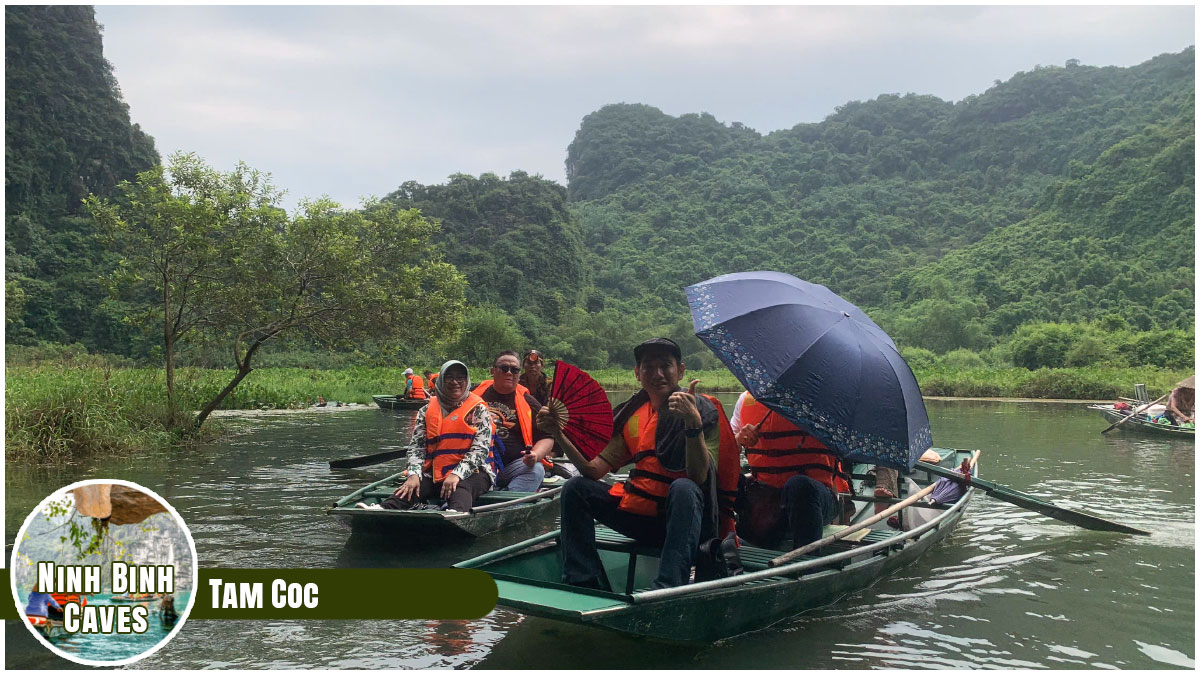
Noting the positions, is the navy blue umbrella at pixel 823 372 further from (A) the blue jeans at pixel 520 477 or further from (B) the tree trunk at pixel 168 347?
(B) the tree trunk at pixel 168 347

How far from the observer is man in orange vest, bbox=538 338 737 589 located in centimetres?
371

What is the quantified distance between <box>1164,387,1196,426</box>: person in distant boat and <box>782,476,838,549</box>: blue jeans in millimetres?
7206

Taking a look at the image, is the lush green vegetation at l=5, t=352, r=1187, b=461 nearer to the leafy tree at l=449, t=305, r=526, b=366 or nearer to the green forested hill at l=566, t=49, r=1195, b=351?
the leafy tree at l=449, t=305, r=526, b=366

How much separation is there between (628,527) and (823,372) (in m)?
1.19

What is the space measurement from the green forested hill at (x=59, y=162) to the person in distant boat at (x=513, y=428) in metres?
23.9

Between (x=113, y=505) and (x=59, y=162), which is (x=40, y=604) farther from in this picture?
(x=59, y=162)

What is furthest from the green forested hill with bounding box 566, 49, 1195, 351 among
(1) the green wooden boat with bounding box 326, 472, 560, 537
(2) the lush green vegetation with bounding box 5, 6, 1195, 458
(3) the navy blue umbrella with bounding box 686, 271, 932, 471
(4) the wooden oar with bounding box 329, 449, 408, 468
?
(3) the navy blue umbrella with bounding box 686, 271, 932, 471

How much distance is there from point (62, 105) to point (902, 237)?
4561 cm

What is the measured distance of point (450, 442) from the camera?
5773 millimetres

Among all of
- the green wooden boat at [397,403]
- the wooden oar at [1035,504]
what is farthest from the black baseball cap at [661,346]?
the green wooden boat at [397,403]

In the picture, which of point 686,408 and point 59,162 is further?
point 59,162

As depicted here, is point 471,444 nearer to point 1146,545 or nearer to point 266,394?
point 1146,545

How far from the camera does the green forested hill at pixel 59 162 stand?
28.4 meters

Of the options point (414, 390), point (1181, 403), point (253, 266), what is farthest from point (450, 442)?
point (414, 390)
